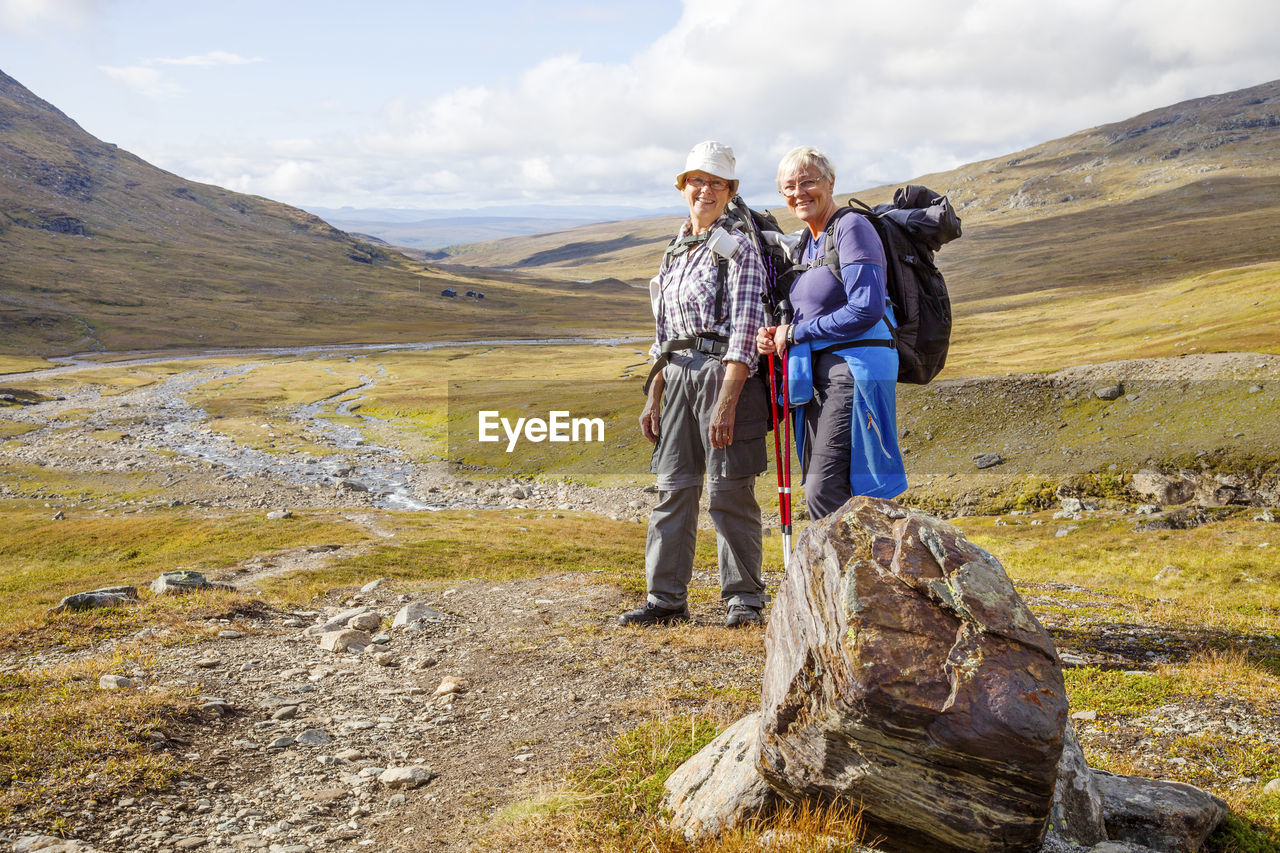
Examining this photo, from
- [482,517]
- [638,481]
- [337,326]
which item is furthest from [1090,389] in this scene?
[337,326]

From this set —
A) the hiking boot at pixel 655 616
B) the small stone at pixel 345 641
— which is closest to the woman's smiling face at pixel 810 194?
the hiking boot at pixel 655 616

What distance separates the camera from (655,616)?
10.1 meters

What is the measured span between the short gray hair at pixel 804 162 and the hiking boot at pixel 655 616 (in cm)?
544

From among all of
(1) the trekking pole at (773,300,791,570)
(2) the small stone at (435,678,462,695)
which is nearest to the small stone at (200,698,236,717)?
(2) the small stone at (435,678,462,695)

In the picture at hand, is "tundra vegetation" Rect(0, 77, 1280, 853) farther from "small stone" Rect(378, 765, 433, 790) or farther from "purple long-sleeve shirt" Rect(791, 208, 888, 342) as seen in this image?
"purple long-sleeve shirt" Rect(791, 208, 888, 342)

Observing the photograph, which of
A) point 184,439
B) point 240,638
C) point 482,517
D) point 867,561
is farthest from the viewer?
point 184,439

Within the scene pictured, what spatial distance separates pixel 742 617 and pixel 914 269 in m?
4.64

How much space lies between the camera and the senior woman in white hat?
8086 millimetres

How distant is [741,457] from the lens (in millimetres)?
8344

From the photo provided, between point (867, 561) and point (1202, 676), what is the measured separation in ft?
20.6

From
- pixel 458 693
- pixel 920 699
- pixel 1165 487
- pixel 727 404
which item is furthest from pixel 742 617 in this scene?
pixel 1165 487

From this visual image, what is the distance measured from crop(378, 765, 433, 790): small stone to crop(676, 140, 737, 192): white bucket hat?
6.27m

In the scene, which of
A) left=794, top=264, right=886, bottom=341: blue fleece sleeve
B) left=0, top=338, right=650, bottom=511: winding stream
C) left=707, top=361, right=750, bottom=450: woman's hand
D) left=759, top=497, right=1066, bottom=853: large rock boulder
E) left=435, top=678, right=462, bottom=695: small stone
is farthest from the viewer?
left=0, top=338, right=650, bottom=511: winding stream

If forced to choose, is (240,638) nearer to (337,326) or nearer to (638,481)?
(638,481)
